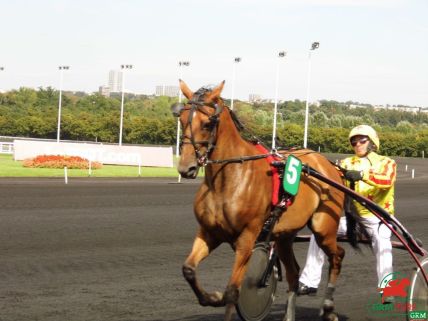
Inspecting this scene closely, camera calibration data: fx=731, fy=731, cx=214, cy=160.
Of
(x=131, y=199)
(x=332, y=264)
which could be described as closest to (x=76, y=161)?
(x=131, y=199)

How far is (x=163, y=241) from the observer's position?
10047 mm

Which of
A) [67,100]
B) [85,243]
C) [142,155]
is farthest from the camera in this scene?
[67,100]

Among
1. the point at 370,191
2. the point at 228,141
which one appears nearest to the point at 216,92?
the point at 228,141

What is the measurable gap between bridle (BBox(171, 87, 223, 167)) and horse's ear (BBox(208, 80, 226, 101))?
0.13 feet

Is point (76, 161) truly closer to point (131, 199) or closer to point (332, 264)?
point (131, 199)

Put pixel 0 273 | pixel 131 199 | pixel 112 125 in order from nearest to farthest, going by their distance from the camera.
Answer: pixel 0 273 < pixel 131 199 < pixel 112 125

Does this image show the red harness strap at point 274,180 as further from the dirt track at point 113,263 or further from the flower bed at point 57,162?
the flower bed at point 57,162

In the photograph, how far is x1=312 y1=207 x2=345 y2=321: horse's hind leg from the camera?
548 centimetres

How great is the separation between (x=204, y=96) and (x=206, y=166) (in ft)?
1.45

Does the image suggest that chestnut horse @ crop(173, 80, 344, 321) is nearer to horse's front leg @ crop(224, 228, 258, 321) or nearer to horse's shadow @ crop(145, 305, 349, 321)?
horse's front leg @ crop(224, 228, 258, 321)

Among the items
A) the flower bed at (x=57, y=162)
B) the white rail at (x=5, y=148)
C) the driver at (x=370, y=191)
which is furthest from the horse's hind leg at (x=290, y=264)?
the white rail at (x=5, y=148)

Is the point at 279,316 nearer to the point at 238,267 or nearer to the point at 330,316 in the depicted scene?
the point at 330,316

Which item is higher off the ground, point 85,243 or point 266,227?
point 266,227

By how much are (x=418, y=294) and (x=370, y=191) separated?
102 cm
